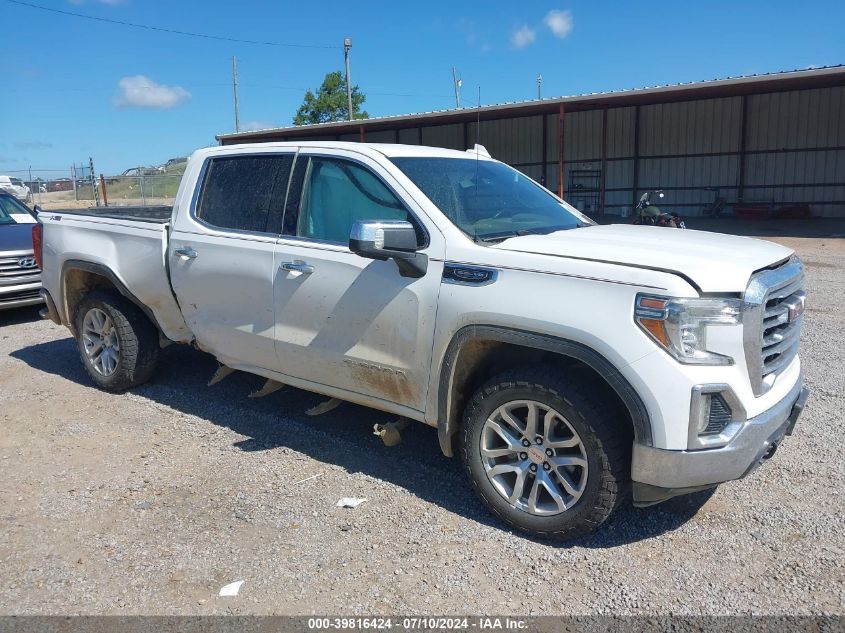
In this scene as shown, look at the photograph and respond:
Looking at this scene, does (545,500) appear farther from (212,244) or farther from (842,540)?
(212,244)

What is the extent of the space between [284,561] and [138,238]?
3.02 metres

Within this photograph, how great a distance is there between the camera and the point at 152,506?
3.96 metres

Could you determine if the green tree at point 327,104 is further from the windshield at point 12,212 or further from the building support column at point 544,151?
the windshield at point 12,212

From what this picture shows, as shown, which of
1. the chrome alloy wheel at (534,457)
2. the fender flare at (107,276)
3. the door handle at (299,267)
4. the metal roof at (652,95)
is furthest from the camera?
the metal roof at (652,95)

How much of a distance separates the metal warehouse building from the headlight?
16.1 metres

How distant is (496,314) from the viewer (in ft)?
11.3

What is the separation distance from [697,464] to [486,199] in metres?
1.99

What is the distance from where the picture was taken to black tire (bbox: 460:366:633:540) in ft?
10.7

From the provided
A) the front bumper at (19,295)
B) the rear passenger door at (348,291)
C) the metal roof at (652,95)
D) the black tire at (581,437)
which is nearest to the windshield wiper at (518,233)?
the rear passenger door at (348,291)

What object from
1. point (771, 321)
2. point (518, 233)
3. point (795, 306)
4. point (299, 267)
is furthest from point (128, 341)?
point (795, 306)

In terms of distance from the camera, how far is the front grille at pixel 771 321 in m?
3.14

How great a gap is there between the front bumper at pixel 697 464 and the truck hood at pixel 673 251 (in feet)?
2.17

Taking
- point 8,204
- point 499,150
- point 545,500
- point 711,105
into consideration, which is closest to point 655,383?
point 545,500

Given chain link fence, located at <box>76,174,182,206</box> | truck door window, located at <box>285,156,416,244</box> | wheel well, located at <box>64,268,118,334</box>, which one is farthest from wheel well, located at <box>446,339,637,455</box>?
chain link fence, located at <box>76,174,182,206</box>
